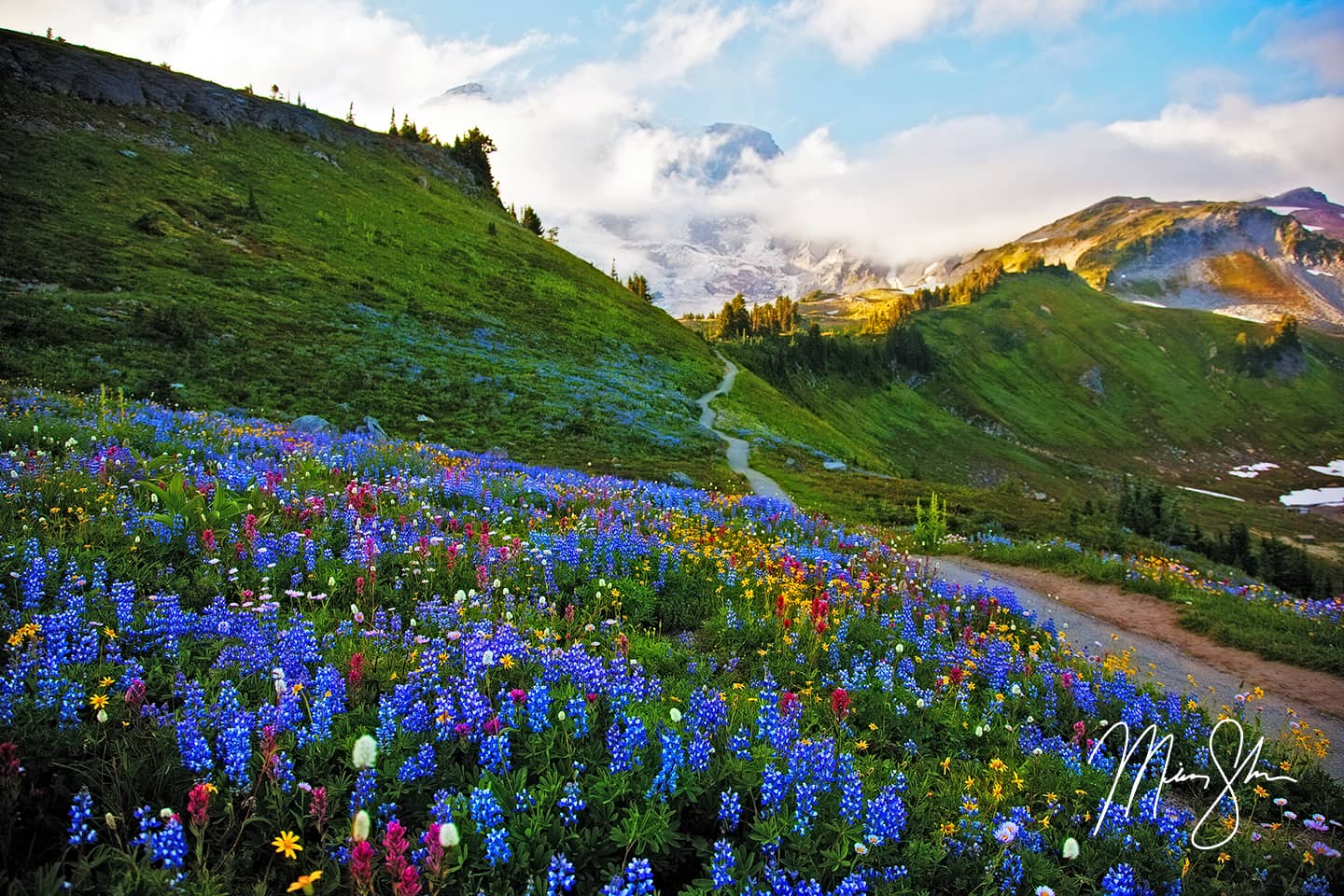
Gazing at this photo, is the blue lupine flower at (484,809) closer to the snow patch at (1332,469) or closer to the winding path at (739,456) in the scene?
the winding path at (739,456)

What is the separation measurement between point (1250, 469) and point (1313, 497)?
20675mm

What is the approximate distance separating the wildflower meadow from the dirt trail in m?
1.06

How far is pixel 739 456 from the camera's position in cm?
3959

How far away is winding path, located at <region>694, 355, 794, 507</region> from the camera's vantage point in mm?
29797

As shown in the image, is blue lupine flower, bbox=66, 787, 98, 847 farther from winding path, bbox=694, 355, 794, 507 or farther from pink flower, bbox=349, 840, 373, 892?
winding path, bbox=694, 355, 794, 507

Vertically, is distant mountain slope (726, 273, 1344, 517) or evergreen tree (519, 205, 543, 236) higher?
evergreen tree (519, 205, 543, 236)

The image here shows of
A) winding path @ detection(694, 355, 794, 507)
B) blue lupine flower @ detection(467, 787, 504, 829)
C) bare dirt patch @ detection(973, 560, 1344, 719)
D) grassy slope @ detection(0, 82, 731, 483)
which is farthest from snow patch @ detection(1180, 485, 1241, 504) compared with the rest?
blue lupine flower @ detection(467, 787, 504, 829)

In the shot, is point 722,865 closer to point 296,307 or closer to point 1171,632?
point 1171,632

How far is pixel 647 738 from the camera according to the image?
434cm

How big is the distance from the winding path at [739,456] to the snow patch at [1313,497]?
137371mm

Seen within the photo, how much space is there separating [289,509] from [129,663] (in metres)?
4.53

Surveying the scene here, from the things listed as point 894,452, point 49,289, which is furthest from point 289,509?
point 894,452
